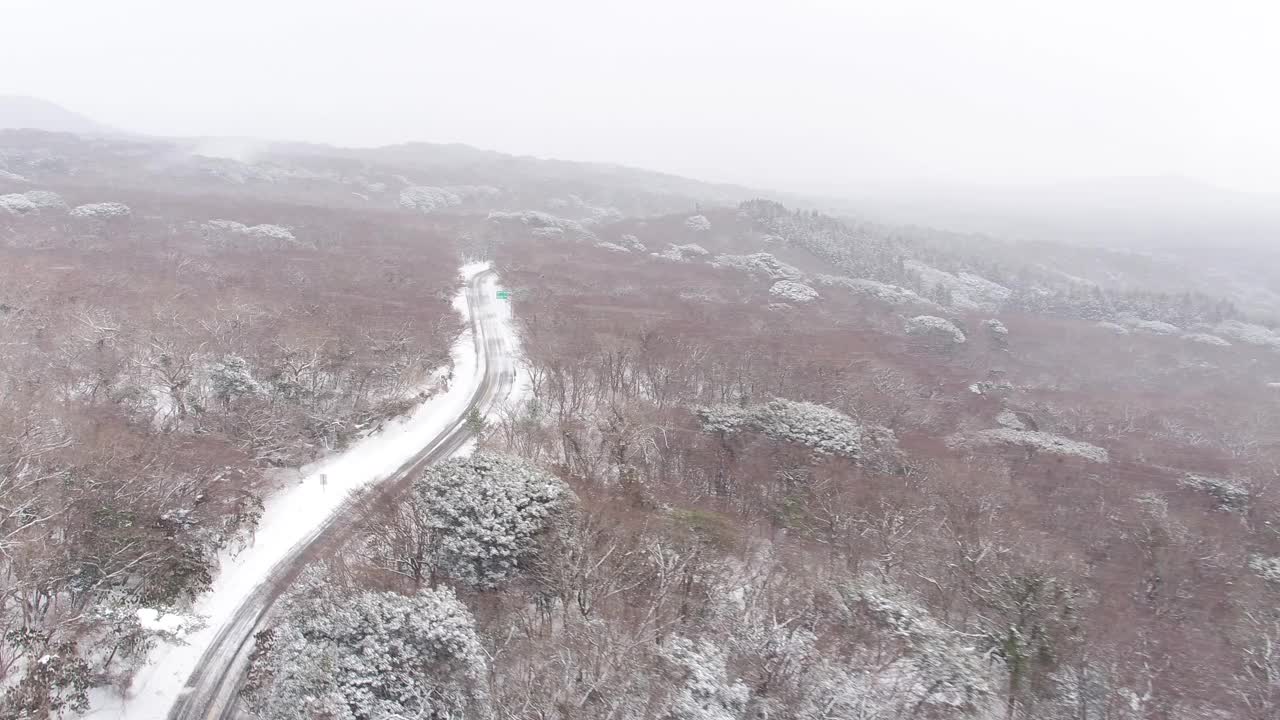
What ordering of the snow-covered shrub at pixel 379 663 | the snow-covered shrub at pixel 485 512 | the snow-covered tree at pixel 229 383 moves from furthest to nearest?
the snow-covered tree at pixel 229 383 → the snow-covered shrub at pixel 485 512 → the snow-covered shrub at pixel 379 663

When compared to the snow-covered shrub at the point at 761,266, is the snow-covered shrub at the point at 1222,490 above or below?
below

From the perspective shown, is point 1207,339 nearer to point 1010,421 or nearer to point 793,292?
point 793,292

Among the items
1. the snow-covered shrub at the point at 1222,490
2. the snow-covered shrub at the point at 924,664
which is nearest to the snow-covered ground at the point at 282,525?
the snow-covered shrub at the point at 924,664

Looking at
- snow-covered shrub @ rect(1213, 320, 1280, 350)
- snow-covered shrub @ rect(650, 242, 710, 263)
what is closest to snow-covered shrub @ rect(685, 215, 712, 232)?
snow-covered shrub @ rect(650, 242, 710, 263)

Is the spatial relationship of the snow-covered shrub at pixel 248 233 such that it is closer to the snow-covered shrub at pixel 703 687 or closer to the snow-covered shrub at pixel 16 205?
the snow-covered shrub at pixel 16 205

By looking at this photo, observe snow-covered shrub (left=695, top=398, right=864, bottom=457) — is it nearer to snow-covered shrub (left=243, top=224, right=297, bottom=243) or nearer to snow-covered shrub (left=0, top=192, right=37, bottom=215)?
snow-covered shrub (left=243, top=224, right=297, bottom=243)
